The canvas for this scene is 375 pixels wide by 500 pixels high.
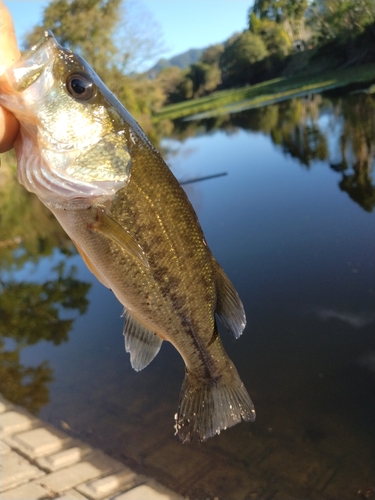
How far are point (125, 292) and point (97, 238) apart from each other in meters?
0.26

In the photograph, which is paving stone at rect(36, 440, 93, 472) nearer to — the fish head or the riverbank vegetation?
the fish head

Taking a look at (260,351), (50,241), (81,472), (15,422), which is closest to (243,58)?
(50,241)

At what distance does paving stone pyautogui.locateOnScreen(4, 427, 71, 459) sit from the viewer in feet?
12.8

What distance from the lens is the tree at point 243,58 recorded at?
58594 millimetres

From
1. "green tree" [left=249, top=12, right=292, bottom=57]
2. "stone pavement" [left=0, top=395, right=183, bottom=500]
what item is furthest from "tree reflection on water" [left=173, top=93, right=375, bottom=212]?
"green tree" [left=249, top=12, right=292, bottom=57]

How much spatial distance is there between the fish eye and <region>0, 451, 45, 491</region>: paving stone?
3.35 metres

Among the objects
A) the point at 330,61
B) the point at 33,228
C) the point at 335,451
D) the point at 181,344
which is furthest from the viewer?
the point at 330,61

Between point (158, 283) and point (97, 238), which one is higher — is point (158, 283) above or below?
below

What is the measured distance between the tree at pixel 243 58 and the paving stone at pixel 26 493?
6379cm

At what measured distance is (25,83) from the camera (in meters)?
1.46

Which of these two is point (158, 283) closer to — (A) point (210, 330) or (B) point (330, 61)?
(A) point (210, 330)

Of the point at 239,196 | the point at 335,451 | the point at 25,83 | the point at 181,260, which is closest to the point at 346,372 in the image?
the point at 335,451

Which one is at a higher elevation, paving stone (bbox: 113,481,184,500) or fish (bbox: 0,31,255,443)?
fish (bbox: 0,31,255,443)

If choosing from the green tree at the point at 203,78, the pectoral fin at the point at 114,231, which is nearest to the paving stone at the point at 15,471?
the pectoral fin at the point at 114,231
